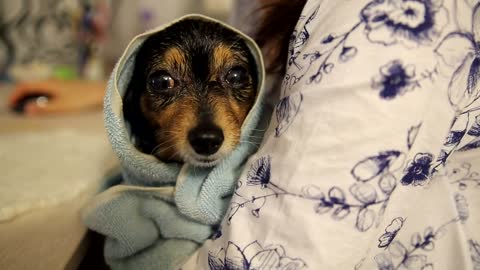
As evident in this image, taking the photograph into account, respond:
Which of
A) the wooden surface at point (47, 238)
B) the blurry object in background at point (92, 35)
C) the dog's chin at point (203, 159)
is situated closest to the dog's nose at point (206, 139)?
the dog's chin at point (203, 159)

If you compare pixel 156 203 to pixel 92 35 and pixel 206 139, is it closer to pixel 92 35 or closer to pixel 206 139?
pixel 206 139

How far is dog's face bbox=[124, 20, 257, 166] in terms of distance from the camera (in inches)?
31.0

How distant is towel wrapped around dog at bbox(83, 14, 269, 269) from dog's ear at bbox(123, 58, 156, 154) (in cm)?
13

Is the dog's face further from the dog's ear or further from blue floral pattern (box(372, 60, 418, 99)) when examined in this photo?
blue floral pattern (box(372, 60, 418, 99))

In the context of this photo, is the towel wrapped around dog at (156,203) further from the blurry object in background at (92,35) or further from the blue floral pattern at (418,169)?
the blurry object in background at (92,35)

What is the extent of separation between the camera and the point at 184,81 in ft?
2.71

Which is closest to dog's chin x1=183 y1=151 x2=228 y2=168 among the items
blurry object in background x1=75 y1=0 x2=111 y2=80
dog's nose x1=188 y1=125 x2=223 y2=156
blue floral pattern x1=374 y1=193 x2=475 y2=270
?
dog's nose x1=188 y1=125 x2=223 y2=156

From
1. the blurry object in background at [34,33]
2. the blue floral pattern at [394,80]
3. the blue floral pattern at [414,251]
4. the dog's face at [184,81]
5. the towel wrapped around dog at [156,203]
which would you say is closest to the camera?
the blue floral pattern at [394,80]

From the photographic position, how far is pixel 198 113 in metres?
0.74

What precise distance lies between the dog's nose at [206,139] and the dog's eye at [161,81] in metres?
0.18

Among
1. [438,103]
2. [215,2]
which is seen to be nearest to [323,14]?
[438,103]

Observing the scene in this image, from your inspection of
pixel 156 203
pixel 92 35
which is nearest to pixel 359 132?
pixel 156 203

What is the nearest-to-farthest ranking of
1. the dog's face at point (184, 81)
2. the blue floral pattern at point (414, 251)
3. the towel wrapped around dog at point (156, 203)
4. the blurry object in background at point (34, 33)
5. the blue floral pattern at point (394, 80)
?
the blue floral pattern at point (394, 80) < the blue floral pattern at point (414, 251) < the towel wrapped around dog at point (156, 203) < the dog's face at point (184, 81) < the blurry object in background at point (34, 33)

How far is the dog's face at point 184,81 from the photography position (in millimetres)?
787
